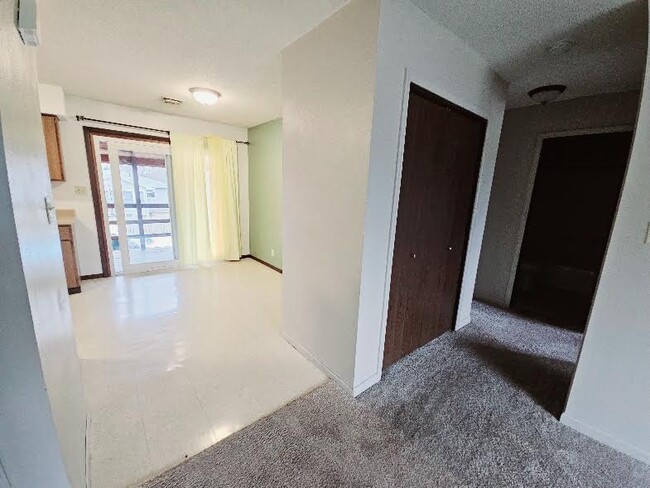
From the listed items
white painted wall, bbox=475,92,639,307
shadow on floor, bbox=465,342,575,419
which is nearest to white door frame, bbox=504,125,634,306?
white painted wall, bbox=475,92,639,307

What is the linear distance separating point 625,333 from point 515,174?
7.36ft

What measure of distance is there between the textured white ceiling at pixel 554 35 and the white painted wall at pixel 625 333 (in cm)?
54

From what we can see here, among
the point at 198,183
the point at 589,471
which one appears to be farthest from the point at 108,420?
Answer: the point at 198,183

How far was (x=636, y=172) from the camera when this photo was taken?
1.32 m

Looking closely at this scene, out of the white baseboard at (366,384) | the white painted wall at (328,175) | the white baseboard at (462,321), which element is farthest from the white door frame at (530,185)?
the white painted wall at (328,175)

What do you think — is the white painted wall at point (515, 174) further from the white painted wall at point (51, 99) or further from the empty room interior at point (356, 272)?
the white painted wall at point (51, 99)

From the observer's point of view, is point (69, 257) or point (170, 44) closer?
point (170, 44)

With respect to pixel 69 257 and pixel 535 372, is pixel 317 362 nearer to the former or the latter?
pixel 535 372

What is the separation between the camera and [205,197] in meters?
4.34

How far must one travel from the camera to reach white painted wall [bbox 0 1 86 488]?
0.61 meters

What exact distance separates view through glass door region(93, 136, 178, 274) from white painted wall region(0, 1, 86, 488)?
3474mm

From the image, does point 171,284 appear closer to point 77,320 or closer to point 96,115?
point 77,320

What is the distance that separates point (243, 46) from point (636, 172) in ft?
8.25

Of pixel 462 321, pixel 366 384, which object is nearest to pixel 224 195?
pixel 366 384
